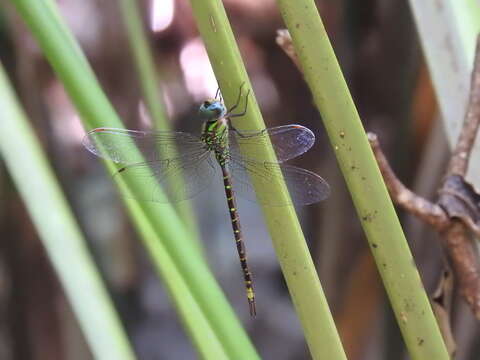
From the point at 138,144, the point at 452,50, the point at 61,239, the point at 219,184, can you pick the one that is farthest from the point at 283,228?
the point at 219,184

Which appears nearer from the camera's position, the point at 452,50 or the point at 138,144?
the point at 452,50

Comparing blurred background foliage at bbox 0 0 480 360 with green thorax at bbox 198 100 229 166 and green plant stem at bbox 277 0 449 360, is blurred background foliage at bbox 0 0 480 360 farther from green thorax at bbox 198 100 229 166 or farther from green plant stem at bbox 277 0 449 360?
green plant stem at bbox 277 0 449 360

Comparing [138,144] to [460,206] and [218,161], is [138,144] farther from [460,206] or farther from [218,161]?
[460,206]

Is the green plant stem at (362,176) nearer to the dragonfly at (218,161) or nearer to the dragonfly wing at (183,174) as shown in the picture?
the dragonfly at (218,161)

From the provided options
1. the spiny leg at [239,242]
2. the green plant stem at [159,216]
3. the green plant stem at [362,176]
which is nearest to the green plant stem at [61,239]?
the green plant stem at [159,216]

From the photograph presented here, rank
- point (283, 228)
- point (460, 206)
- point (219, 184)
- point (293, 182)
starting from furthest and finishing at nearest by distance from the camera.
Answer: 1. point (219, 184)
2. point (293, 182)
3. point (460, 206)
4. point (283, 228)

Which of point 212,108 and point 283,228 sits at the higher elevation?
point 212,108

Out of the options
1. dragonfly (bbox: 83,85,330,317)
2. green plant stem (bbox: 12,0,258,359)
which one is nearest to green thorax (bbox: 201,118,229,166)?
dragonfly (bbox: 83,85,330,317)
